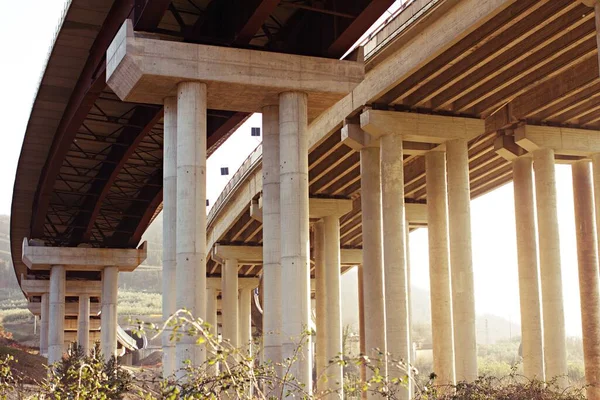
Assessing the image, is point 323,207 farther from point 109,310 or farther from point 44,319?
point 44,319

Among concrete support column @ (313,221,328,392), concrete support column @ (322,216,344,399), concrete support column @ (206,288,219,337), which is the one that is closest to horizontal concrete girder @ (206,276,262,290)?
concrete support column @ (206,288,219,337)

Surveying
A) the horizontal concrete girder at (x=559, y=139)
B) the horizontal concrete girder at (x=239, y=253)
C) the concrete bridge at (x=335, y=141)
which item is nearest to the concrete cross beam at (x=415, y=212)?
the concrete bridge at (x=335, y=141)

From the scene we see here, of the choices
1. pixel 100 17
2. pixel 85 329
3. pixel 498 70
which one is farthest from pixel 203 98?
pixel 85 329

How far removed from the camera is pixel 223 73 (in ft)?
75.8

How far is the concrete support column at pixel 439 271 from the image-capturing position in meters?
34.2

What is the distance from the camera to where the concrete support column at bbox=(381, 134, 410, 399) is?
31078 millimetres

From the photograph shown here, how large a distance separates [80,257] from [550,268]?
2625 cm

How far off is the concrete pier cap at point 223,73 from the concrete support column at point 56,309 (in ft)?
93.4

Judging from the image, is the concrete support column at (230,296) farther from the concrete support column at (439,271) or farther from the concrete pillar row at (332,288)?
the concrete support column at (439,271)

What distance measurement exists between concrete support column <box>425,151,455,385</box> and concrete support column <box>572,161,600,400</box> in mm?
5368

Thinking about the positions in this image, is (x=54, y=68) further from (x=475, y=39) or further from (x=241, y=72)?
(x=475, y=39)

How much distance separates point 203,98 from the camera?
23.1 metres

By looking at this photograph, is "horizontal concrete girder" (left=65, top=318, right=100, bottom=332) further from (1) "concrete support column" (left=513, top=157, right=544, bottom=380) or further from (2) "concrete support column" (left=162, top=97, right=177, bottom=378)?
(2) "concrete support column" (left=162, top=97, right=177, bottom=378)

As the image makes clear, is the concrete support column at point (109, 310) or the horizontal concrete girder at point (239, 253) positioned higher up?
the horizontal concrete girder at point (239, 253)
